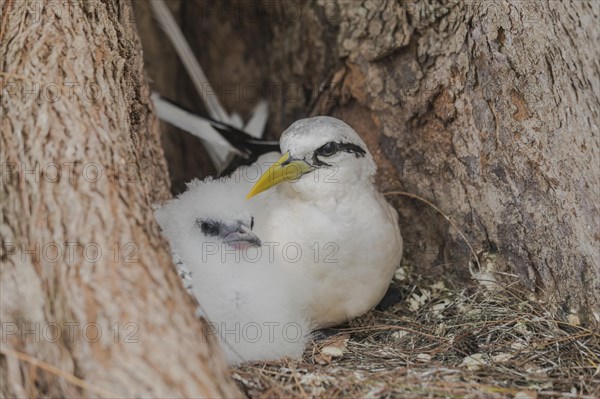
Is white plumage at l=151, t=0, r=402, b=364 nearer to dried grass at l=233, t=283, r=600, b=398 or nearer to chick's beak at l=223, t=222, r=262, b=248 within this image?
chick's beak at l=223, t=222, r=262, b=248

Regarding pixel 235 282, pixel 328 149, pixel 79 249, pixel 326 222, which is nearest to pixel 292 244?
pixel 326 222

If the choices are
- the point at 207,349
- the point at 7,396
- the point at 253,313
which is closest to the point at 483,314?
the point at 253,313

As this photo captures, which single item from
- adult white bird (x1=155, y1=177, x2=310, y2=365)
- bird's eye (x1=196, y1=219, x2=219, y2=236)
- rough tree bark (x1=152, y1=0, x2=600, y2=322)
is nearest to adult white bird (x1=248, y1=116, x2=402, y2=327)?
adult white bird (x1=155, y1=177, x2=310, y2=365)

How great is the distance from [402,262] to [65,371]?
2.41m

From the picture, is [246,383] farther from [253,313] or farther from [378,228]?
[378,228]

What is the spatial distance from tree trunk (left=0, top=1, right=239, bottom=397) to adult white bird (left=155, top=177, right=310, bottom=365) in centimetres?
59

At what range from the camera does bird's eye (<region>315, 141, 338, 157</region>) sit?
3621mm

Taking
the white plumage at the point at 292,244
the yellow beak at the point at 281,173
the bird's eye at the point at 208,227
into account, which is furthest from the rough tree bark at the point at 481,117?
the bird's eye at the point at 208,227

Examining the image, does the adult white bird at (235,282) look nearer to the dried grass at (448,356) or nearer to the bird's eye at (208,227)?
the bird's eye at (208,227)

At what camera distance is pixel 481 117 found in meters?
3.94

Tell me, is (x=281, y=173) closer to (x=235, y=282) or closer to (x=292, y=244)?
(x=292, y=244)

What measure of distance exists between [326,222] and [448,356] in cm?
86

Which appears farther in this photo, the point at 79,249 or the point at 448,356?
the point at 448,356

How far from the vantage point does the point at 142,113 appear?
4.04 metres
